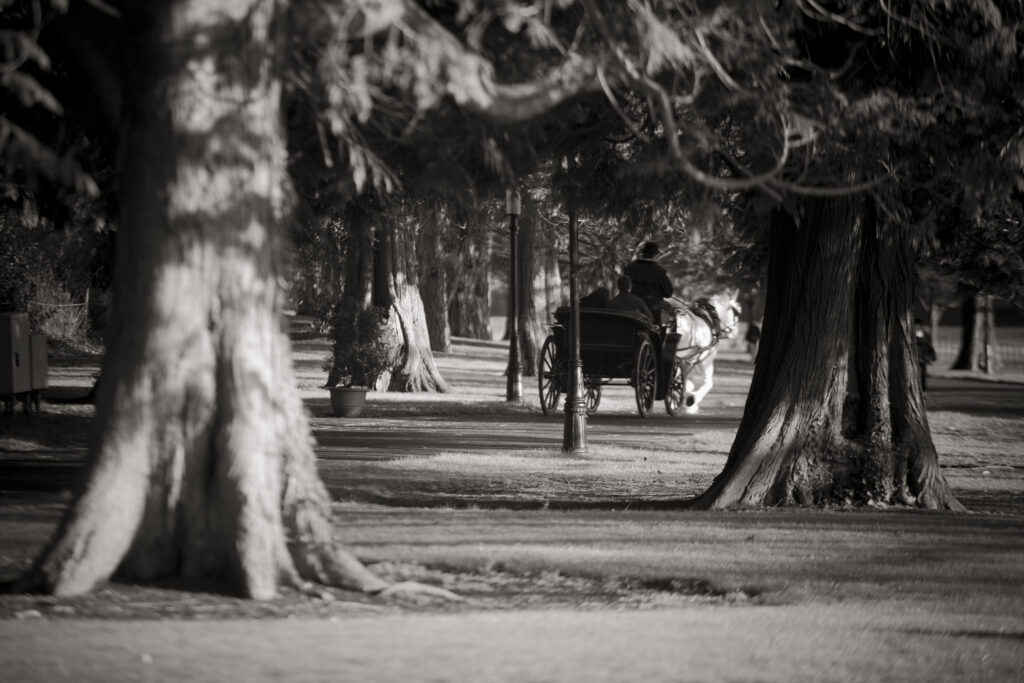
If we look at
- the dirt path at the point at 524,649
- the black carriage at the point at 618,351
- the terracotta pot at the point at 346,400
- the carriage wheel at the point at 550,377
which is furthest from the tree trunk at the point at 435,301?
the dirt path at the point at 524,649

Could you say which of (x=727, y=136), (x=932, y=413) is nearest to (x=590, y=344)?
(x=932, y=413)

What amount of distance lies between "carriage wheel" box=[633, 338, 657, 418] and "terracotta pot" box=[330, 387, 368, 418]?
15.5ft

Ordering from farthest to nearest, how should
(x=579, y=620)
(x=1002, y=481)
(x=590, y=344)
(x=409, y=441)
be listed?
(x=590, y=344)
(x=409, y=441)
(x=1002, y=481)
(x=579, y=620)

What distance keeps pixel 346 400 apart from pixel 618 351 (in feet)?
15.5

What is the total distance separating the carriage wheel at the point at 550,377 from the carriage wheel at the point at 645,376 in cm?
149

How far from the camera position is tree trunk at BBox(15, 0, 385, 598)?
755 cm

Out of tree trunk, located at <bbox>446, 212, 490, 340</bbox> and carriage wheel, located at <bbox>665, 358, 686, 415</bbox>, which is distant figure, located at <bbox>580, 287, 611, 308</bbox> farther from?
tree trunk, located at <bbox>446, 212, 490, 340</bbox>

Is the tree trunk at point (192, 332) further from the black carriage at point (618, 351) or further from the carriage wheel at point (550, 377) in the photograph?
the carriage wheel at point (550, 377)

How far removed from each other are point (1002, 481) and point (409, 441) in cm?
797

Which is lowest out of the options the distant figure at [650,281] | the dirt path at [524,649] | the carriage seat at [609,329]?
the dirt path at [524,649]

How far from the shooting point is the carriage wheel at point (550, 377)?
971 inches

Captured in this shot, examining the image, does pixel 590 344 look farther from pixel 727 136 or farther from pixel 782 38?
pixel 782 38

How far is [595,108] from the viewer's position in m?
12.5

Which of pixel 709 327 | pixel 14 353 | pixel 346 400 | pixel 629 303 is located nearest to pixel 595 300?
pixel 629 303
